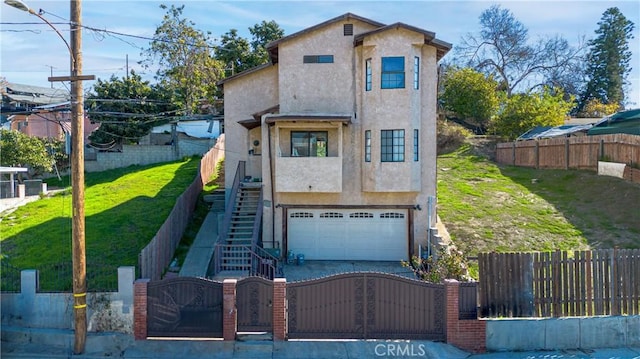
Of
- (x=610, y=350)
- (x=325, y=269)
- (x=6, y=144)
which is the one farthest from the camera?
(x=6, y=144)

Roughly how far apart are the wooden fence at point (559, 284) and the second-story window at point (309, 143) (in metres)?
9.45

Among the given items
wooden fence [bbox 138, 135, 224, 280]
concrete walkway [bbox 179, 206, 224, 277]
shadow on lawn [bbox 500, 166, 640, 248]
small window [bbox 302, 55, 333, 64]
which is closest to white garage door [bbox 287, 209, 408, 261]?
concrete walkway [bbox 179, 206, 224, 277]

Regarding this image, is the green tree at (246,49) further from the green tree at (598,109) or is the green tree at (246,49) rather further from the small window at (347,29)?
the green tree at (598,109)

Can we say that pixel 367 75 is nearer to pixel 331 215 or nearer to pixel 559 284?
pixel 331 215

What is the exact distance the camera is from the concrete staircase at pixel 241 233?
1628 centimetres

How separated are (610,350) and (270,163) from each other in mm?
13012

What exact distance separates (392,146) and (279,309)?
9.52 metres

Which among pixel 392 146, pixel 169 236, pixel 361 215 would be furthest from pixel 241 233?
pixel 392 146

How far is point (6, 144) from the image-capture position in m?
28.9

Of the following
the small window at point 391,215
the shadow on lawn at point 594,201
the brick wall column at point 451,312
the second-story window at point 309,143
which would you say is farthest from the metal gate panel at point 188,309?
the shadow on lawn at point 594,201

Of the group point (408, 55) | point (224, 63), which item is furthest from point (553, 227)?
point (224, 63)

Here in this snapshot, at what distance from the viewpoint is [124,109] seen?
1345 inches

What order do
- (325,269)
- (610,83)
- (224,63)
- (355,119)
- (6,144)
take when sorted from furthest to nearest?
(610,83) < (224,63) < (6,144) < (355,119) < (325,269)

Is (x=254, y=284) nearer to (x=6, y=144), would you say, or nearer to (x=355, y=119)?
(x=355, y=119)
